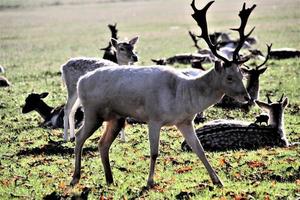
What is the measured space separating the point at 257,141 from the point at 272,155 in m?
0.85

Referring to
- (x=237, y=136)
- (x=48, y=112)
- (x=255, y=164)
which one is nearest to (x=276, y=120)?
(x=237, y=136)

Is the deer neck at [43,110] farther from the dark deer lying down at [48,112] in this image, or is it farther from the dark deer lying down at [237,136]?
the dark deer lying down at [237,136]

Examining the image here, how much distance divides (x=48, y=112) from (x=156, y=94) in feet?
20.6

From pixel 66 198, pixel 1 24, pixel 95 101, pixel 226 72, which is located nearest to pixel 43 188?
pixel 66 198

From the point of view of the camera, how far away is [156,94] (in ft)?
26.1

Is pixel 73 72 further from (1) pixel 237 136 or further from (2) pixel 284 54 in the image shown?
(2) pixel 284 54

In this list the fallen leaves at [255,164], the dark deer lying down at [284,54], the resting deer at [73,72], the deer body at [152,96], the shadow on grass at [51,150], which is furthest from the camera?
the dark deer lying down at [284,54]

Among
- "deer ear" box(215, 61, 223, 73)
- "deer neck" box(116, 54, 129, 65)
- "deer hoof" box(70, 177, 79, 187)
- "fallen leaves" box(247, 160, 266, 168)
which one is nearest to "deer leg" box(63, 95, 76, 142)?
"deer neck" box(116, 54, 129, 65)

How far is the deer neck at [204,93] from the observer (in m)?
8.02

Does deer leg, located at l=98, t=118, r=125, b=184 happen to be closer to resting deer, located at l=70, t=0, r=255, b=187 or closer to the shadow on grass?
resting deer, located at l=70, t=0, r=255, b=187

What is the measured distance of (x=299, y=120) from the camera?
12.8m

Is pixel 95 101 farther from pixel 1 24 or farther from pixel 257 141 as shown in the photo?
pixel 1 24

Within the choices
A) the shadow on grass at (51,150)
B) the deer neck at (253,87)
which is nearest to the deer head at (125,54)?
the deer neck at (253,87)

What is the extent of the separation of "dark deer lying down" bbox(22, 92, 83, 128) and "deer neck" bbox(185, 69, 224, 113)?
5346 mm
